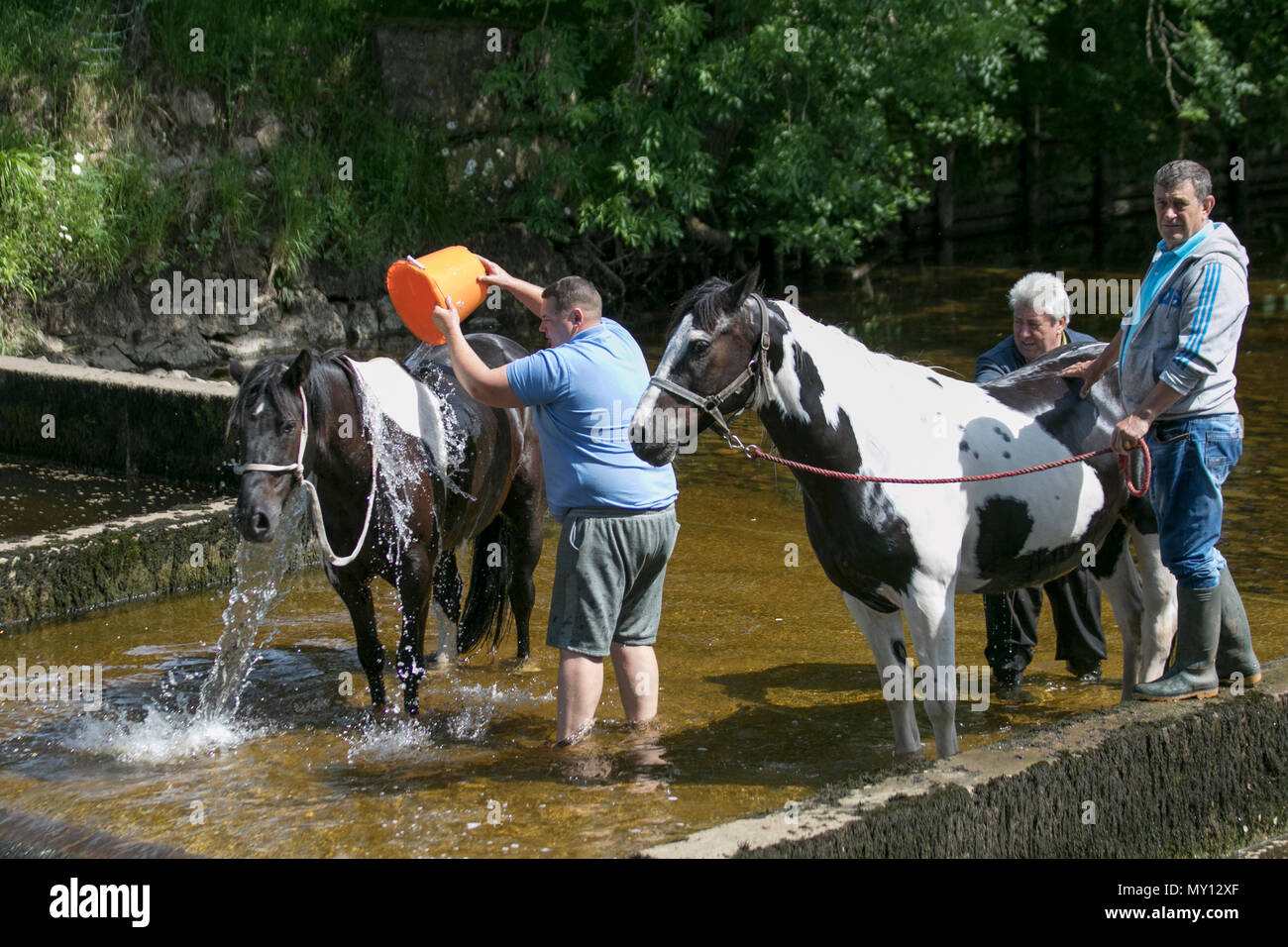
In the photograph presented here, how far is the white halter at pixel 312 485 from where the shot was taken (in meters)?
5.02

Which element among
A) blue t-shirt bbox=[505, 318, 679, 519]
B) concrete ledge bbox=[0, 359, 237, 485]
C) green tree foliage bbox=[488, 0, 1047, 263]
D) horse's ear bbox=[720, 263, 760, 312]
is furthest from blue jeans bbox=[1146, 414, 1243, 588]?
green tree foliage bbox=[488, 0, 1047, 263]

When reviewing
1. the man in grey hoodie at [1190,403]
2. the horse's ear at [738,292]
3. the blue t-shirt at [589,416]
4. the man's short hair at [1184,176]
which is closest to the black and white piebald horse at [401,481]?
the blue t-shirt at [589,416]

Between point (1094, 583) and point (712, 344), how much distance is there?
2525 millimetres

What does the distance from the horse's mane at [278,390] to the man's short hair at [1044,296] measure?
2850 millimetres

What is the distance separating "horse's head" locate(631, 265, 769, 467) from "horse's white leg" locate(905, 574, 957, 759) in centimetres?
92

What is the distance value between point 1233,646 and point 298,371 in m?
3.46

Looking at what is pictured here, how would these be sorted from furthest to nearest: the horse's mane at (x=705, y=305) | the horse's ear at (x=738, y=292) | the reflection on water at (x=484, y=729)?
the reflection on water at (x=484, y=729)
the horse's mane at (x=705, y=305)
the horse's ear at (x=738, y=292)

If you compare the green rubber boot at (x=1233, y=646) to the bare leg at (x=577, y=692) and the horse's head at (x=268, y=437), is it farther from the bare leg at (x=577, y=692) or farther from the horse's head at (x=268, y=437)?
the horse's head at (x=268, y=437)

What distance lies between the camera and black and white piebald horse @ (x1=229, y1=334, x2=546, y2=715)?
5082 millimetres

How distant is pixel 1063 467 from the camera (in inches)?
198

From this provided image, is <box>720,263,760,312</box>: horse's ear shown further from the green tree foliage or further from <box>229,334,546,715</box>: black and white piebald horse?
the green tree foliage

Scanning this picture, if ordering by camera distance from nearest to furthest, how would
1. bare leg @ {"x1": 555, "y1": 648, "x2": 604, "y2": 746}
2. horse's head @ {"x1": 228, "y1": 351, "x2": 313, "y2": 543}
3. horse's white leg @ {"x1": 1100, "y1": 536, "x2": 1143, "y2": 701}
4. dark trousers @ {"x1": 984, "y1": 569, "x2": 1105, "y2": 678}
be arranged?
horse's head @ {"x1": 228, "y1": 351, "x2": 313, "y2": 543} → bare leg @ {"x1": 555, "y1": 648, "x2": 604, "y2": 746} → horse's white leg @ {"x1": 1100, "y1": 536, "x2": 1143, "y2": 701} → dark trousers @ {"x1": 984, "y1": 569, "x2": 1105, "y2": 678}

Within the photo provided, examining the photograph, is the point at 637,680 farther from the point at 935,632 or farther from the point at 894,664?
the point at 935,632
